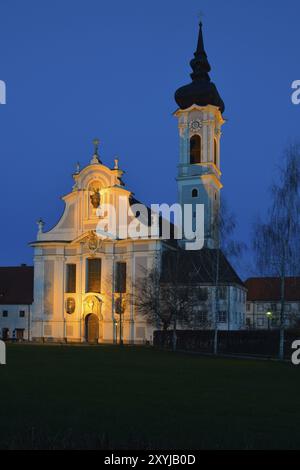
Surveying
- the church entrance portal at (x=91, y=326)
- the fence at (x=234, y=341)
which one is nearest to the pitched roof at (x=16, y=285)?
the church entrance portal at (x=91, y=326)

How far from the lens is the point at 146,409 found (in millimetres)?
15406

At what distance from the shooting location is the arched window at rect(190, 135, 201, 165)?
242 feet

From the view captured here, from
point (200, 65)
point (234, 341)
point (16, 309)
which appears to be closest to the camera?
point (234, 341)

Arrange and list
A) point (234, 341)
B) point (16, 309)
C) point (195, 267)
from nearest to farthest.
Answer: point (234, 341) → point (195, 267) → point (16, 309)

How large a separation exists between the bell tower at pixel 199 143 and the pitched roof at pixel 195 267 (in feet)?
31.2

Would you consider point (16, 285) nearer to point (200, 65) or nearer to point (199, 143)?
point (199, 143)

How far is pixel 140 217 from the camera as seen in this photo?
66250 mm

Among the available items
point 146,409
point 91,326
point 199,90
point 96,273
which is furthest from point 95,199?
point 146,409

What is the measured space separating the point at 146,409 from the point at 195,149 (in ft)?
198

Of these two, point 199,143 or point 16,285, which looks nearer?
point 199,143

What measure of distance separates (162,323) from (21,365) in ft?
95.0

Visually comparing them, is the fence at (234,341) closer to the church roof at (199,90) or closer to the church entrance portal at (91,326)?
the church entrance portal at (91,326)

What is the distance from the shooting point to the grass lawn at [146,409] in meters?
11.5

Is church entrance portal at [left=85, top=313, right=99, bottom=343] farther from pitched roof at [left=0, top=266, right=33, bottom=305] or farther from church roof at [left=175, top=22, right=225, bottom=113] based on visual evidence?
church roof at [left=175, top=22, right=225, bottom=113]
